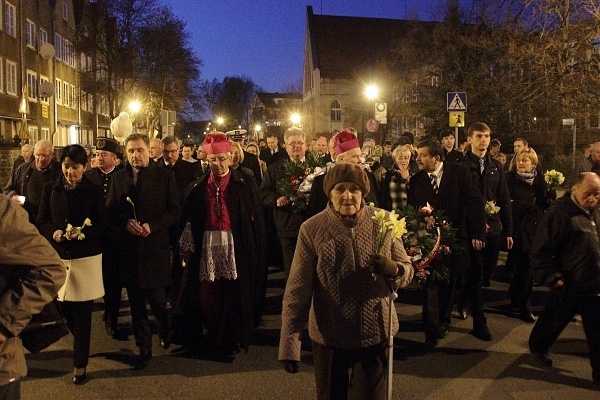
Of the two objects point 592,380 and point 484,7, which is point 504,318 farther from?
point 484,7

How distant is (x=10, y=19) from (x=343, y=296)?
36.9 m

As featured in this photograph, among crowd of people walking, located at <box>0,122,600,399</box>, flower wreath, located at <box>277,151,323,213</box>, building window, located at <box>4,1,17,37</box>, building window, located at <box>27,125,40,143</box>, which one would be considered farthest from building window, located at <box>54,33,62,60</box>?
flower wreath, located at <box>277,151,323,213</box>

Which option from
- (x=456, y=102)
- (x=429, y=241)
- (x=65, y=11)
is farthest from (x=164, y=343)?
(x=65, y=11)

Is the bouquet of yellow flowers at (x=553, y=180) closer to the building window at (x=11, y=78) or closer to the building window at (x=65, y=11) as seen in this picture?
the building window at (x=11, y=78)

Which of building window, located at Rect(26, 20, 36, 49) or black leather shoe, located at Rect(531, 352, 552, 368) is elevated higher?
building window, located at Rect(26, 20, 36, 49)

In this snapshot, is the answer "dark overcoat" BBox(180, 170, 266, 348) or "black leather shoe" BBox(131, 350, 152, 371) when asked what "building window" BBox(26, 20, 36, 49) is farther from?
"black leather shoe" BBox(131, 350, 152, 371)

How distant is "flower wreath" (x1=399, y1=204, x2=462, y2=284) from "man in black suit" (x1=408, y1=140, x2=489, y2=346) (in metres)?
0.21

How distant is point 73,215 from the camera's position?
5.69m

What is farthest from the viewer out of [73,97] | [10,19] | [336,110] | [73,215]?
[336,110]

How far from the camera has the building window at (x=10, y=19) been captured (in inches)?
1355

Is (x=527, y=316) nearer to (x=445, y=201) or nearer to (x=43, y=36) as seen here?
(x=445, y=201)

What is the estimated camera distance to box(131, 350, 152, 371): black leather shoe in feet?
20.0

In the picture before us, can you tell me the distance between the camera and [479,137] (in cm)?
736

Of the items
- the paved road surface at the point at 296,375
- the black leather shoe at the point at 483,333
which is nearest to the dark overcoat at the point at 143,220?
the paved road surface at the point at 296,375
